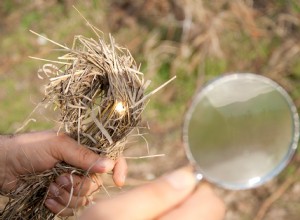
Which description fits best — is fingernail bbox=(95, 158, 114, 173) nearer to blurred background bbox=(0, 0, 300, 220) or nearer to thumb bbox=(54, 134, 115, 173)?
thumb bbox=(54, 134, 115, 173)

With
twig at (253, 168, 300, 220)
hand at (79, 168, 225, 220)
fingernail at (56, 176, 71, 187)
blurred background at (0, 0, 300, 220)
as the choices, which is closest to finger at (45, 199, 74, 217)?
fingernail at (56, 176, 71, 187)

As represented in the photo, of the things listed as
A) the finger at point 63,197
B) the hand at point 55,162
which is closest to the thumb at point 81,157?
the hand at point 55,162

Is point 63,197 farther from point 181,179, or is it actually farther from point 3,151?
point 181,179

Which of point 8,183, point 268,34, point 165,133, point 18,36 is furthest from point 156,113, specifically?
point 8,183

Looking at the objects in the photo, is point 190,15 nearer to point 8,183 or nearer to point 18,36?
point 18,36

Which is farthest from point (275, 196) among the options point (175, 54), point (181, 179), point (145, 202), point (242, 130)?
point (145, 202)
